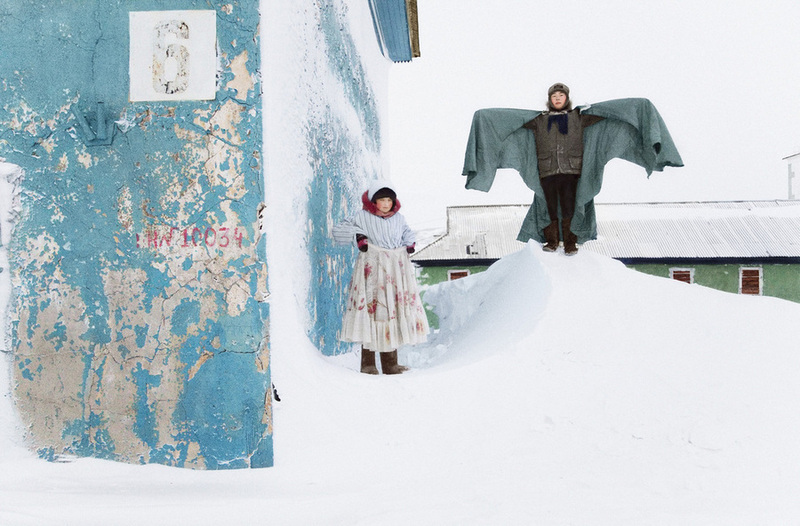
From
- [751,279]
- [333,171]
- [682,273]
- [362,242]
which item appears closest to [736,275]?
[751,279]

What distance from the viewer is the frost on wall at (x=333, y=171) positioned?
311cm

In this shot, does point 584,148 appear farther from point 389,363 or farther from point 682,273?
point 682,273

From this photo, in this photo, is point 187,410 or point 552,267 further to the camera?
point 552,267

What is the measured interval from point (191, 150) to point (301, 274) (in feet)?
2.67

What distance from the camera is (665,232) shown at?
1516cm

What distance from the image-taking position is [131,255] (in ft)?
7.27

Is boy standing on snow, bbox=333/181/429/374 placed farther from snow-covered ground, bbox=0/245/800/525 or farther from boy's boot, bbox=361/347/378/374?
snow-covered ground, bbox=0/245/800/525

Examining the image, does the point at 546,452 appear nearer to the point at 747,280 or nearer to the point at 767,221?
the point at 747,280

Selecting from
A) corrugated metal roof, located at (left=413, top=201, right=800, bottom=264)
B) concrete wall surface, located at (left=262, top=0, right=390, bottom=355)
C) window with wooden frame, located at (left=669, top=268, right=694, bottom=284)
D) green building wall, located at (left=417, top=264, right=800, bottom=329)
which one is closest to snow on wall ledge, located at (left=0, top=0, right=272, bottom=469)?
concrete wall surface, located at (left=262, top=0, right=390, bottom=355)

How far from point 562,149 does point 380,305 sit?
2.15 m

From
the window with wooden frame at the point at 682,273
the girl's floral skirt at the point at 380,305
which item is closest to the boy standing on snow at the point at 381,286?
the girl's floral skirt at the point at 380,305

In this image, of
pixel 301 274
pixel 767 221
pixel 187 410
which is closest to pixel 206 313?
pixel 187 410

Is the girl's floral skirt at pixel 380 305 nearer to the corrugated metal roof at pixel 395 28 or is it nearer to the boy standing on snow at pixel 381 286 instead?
the boy standing on snow at pixel 381 286

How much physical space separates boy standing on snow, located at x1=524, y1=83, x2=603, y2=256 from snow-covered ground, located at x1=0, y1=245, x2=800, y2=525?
55.9 inches
